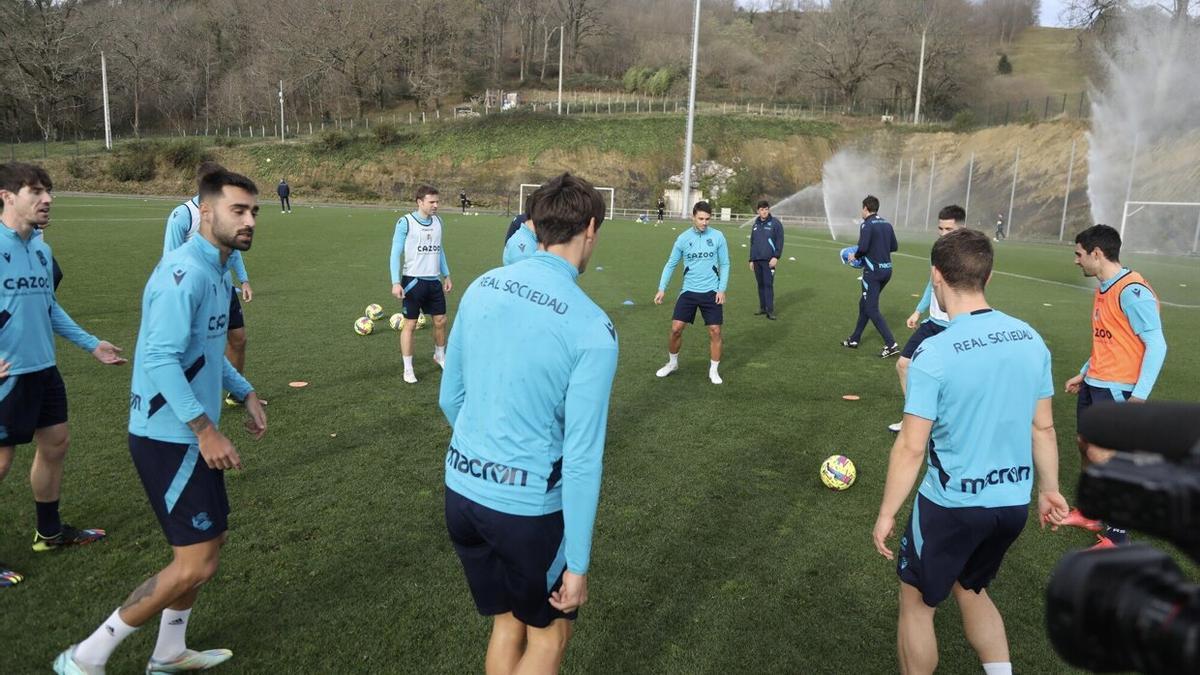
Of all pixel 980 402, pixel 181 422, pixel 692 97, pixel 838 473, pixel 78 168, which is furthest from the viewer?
pixel 78 168

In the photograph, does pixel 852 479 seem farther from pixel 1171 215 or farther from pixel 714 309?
pixel 1171 215

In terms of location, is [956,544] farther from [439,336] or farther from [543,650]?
[439,336]

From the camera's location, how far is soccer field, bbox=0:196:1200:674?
395 centimetres

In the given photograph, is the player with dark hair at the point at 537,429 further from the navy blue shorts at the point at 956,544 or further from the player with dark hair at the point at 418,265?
the player with dark hair at the point at 418,265

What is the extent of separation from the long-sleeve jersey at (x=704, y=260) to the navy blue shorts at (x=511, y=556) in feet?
23.6

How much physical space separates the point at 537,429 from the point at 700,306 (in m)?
7.54

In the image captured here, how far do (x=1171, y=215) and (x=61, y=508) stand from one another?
42.6m

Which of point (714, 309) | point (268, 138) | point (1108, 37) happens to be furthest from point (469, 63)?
point (714, 309)

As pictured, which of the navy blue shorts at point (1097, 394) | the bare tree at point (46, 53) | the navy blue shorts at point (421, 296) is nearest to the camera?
the navy blue shorts at point (1097, 394)

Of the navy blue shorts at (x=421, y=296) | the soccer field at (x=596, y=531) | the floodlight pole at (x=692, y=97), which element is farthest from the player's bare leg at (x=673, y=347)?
the floodlight pole at (x=692, y=97)

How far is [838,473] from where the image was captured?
616 centimetres

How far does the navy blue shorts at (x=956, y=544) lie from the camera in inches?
124

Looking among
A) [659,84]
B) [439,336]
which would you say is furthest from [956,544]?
[659,84]

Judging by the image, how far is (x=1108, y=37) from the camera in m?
52.9
